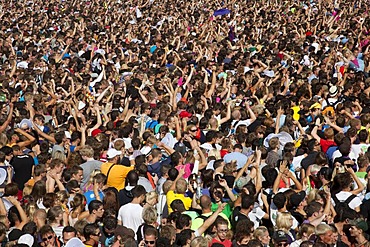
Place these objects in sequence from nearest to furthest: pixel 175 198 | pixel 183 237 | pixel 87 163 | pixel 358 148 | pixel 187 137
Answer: pixel 183 237
pixel 175 198
pixel 87 163
pixel 358 148
pixel 187 137

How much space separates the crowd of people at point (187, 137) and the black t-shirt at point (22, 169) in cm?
2

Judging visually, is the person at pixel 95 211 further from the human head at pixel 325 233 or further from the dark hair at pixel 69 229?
the human head at pixel 325 233

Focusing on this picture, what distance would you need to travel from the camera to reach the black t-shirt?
9.63 meters

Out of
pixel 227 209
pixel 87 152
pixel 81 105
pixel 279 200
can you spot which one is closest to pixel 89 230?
pixel 227 209

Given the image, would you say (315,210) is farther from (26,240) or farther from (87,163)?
(87,163)

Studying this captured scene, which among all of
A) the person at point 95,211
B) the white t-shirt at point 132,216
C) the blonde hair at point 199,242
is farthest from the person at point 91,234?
the blonde hair at point 199,242

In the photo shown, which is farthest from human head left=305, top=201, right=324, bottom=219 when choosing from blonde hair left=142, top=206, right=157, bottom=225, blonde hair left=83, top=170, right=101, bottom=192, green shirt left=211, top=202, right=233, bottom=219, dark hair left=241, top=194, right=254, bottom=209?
blonde hair left=83, top=170, right=101, bottom=192

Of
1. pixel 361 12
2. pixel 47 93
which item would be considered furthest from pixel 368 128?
pixel 361 12

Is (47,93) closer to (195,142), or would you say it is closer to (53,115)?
(53,115)

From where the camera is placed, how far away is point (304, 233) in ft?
22.8

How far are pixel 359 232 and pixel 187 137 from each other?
3.80 m

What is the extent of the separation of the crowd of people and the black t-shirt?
2cm

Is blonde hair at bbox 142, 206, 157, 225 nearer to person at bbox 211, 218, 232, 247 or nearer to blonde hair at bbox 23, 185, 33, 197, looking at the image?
person at bbox 211, 218, 232, 247

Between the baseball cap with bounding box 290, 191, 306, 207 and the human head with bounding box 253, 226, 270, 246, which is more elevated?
the human head with bounding box 253, 226, 270, 246
